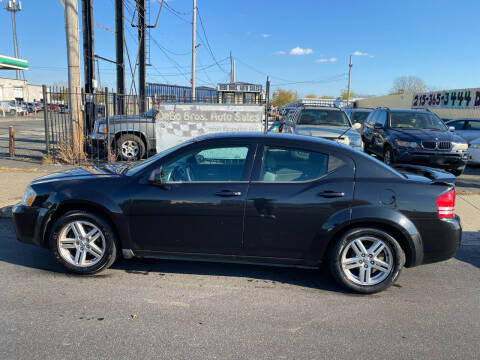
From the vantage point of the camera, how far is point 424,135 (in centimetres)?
977

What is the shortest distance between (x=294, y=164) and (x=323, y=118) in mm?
7353

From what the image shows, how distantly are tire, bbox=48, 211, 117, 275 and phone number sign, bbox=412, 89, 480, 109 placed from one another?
25549 millimetres

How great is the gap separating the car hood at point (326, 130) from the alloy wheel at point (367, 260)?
5.66 meters

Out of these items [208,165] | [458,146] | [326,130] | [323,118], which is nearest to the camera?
[208,165]

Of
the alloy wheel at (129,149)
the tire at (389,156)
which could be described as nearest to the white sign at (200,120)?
the alloy wheel at (129,149)

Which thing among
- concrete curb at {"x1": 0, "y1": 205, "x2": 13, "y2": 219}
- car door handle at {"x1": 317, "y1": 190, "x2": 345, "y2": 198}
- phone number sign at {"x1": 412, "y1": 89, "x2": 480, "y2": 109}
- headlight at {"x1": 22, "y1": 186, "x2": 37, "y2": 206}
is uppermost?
phone number sign at {"x1": 412, "y1": 89, "x2": 480, "y2": 109}

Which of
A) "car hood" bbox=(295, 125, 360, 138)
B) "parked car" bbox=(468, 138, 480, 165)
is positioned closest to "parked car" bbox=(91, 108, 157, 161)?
"car hood" bbox=(295, 125, 360, 138)

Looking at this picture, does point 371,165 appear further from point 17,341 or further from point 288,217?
point 17,341

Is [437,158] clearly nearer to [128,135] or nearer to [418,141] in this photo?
[418,141]

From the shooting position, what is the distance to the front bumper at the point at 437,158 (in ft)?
31.1

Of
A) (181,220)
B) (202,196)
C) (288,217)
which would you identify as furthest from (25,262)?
(288,217)

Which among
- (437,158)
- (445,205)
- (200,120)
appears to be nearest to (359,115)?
(437,158)

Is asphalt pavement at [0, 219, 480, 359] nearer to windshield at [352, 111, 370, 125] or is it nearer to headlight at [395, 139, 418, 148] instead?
headlight at [395, 139, 418, 148]

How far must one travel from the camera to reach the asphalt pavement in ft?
9.68
